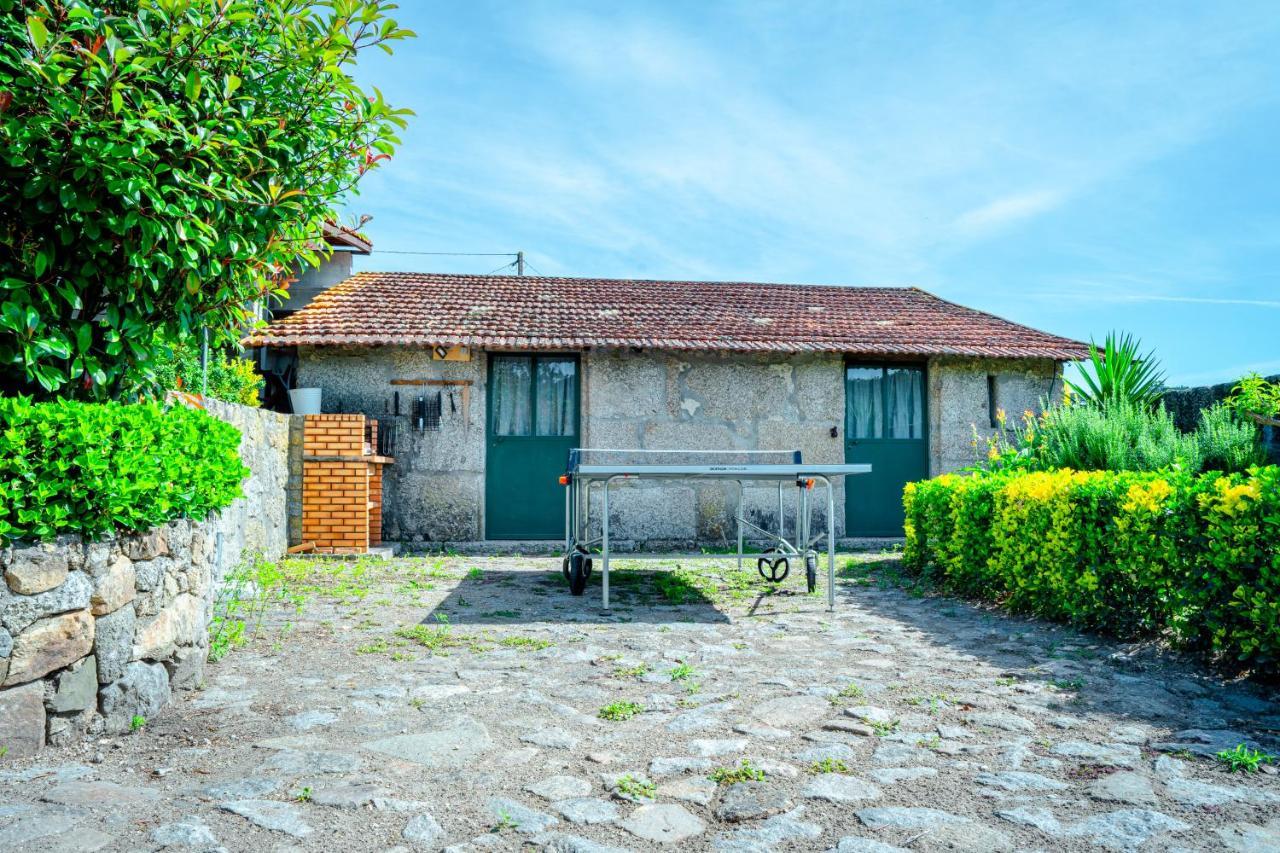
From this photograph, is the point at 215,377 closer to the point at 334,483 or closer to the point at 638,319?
the point at 334,483

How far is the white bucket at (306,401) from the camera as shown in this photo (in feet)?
35.6

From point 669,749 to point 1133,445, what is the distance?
5.75 meters

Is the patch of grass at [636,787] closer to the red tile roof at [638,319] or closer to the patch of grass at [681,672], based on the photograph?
the patch of grass at [681,672]

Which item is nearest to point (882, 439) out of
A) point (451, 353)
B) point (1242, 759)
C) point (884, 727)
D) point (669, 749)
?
point (451, 353)

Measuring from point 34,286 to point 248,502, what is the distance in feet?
15.6

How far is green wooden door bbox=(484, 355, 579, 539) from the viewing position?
11602mm

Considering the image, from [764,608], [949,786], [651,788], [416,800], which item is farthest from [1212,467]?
[416,800]

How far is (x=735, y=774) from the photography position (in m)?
3.29

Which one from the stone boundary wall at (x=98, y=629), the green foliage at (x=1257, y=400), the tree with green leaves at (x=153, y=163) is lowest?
the stone boundary wall at (x=98, y=629)

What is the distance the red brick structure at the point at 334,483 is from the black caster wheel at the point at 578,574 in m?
3.47

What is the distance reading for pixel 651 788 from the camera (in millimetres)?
3166

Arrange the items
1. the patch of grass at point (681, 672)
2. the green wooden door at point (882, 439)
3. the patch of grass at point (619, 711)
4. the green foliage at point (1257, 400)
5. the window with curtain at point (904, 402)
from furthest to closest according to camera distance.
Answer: the window with curtain at point (904, 402) → the green wooden door at point (882, 439) → the green foliage at point (1257, 400) → the patch of grass at point (681, 672) → the patch of grass at point (619, 711)

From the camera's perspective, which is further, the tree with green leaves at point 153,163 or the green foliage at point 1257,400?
the green foliage at point 1257,400

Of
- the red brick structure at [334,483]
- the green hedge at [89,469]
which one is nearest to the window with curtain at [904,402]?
the red brick structure at [334,483]
